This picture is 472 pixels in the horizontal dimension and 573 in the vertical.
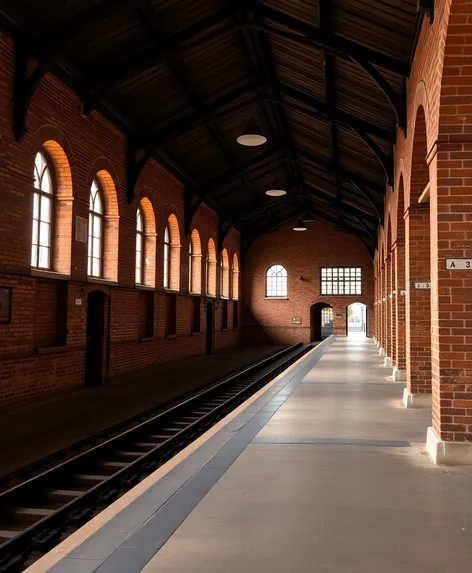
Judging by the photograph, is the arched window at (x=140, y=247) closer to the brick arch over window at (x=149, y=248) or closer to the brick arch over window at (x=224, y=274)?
the brick arch over window at (x=149, y=248)

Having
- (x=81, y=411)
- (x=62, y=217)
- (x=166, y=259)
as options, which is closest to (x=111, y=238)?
(x=62, y=217)

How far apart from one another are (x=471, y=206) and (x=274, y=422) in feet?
11.8

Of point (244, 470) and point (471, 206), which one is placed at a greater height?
point (471, 206)

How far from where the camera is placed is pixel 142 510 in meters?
3.81

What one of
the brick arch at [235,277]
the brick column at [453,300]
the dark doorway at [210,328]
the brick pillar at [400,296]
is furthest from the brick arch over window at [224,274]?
the brick column at [453,300]

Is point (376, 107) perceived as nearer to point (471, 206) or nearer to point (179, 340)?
point (471, 206)

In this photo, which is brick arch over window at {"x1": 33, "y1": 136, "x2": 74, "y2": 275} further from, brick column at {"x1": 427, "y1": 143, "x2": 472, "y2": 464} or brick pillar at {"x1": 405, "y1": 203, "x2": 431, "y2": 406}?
brick column at {"x1": 427, "y1": 143, "x2": 472, "y2": 464}

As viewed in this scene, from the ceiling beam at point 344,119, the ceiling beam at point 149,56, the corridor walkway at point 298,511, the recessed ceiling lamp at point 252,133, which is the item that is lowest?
the corridor walkway at point 298,511

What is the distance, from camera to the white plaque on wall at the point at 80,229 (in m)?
11.7

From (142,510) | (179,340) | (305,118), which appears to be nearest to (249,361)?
(179,340)

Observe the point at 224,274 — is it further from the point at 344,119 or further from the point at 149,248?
the point at 344,119

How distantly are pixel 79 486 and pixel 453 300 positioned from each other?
4.53 m

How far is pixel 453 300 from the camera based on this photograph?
5.39 m

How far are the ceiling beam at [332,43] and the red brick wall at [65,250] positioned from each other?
14.4 ft
